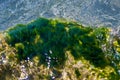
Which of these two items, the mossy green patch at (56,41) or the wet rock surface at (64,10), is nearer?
the mossy green patch at (56,41)

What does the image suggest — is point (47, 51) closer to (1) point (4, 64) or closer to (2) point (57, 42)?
(2) point (57, 42)

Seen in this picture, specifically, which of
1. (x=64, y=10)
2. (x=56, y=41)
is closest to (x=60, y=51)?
(x=56, y=41)

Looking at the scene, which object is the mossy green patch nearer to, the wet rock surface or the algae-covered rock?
the algae-covered rock

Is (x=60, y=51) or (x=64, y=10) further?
(x=64, y=10)

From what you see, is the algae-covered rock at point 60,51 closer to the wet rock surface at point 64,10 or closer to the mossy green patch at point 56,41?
the mossy green patch at point 56,41

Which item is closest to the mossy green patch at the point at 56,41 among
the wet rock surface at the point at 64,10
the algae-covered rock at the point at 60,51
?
the algae-covered rock at the point at 60,51

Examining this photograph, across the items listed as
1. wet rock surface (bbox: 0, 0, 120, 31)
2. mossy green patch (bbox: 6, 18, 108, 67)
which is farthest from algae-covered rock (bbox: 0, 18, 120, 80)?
wet rock surface (bbox: 0, 0, 120, 31)

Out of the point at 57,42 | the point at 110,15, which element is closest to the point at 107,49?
the point at 57,42

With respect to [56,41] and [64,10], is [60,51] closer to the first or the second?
[56,41]

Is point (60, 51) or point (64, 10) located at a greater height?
point (60, 51)
